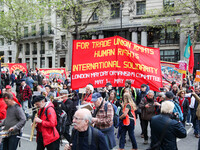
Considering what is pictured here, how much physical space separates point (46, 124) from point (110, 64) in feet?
9.36

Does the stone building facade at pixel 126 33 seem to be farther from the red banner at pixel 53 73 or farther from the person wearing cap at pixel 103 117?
the person wearing cap at pixel 103 117

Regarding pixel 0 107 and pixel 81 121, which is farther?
pixel 0 107

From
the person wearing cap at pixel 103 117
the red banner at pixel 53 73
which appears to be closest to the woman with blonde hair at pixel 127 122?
the person wearing cap at pixel 103 117

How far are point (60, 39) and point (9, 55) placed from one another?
17584mm

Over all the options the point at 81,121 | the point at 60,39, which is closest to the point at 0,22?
the point at 60,39

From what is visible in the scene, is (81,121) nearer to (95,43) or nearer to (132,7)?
(95,43)

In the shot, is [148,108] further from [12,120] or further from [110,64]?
[12,120]

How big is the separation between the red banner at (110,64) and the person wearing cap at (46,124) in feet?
6.39

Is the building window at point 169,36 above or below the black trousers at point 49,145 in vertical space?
above

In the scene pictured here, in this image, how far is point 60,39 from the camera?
124 feet

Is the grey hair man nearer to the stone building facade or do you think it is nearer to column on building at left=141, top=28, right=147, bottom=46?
the stone building facade

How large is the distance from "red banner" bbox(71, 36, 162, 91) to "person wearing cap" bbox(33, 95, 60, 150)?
6.39 feet

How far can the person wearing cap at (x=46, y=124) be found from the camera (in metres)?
4.40

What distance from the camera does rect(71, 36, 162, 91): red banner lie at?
255 inches
